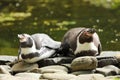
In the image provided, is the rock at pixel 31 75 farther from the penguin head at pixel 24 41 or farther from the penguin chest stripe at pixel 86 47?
the penguin chest stripe at pixel 86 47

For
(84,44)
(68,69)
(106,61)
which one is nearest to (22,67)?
(68,69)

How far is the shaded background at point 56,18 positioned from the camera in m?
9.37

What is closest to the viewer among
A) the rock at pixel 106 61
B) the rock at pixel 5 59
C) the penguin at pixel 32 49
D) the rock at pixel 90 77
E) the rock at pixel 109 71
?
the rock at pixel 90 77

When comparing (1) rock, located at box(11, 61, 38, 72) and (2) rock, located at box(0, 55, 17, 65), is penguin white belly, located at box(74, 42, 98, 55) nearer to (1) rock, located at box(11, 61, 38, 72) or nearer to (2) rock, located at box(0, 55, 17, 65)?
(1) rock, located at box(11, 61, 38, 72)

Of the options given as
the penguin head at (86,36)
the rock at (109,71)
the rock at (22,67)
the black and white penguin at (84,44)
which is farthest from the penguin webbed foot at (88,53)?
the rock at (22,67)

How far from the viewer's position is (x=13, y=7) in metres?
14.8

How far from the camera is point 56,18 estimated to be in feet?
39.9

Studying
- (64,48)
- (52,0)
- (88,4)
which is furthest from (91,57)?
(52,0)

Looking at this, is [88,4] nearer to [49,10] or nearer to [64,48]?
[49,10]

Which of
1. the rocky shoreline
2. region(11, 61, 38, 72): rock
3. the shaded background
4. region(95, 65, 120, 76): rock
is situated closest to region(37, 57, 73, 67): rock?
the rocky shoreline

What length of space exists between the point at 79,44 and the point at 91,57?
497 mm

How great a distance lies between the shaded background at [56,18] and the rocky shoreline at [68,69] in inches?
43.7

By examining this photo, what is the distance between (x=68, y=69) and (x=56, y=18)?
5.44 meters

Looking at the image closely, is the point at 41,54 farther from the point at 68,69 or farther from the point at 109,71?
the point at 109,71
